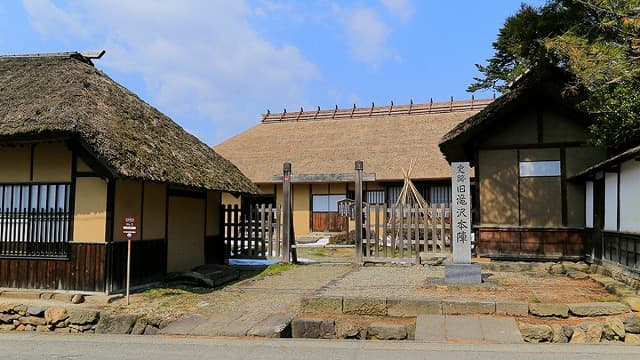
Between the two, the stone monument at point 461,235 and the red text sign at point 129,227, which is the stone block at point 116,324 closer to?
the red text sign at point 129,227

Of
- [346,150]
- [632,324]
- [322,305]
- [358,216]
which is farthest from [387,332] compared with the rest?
[346,150]

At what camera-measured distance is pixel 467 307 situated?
787 cm

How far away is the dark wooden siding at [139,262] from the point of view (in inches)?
375

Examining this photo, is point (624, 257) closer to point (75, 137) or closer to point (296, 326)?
point (296, 326)

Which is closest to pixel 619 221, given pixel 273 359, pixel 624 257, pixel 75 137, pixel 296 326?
pixel 624 257

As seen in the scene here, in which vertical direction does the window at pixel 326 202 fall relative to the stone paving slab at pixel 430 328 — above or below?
above

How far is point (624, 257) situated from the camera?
31.6ft

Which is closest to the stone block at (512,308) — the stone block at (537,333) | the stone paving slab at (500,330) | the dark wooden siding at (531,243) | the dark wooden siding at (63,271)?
the stone paving slab at (500,330)

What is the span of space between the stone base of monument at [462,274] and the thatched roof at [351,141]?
12.2 metres

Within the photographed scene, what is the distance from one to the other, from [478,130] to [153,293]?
Answer: 8.72 meters

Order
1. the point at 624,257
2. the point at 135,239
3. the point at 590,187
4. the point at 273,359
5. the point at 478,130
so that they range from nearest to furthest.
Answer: the point at 273,359 < the point at 624,257 < the point at 135,239 < the point at 590,187 < the point at 478,130

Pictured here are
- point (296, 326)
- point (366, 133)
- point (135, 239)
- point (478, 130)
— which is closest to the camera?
point (296, 326)

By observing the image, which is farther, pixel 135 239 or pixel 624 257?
pixel 135 239

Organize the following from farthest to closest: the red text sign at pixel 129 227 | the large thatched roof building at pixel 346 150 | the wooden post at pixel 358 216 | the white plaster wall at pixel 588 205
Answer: the large thatched roof building at pixel 346 150
the wooden post at pixel 358 216
the white plaster wall at pixel 588 205
the red text sign at pixel 129 227
